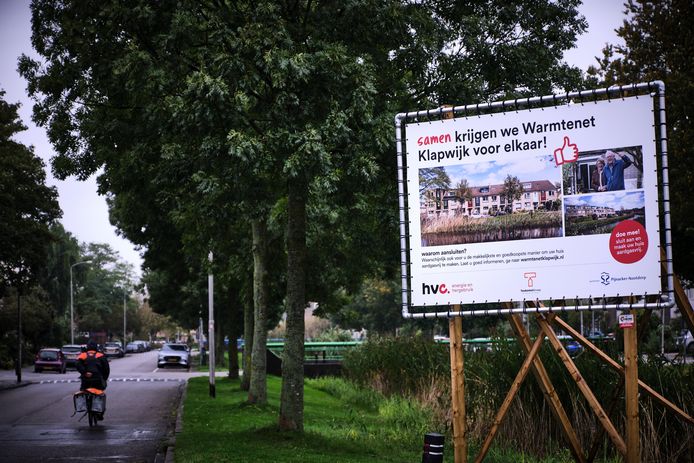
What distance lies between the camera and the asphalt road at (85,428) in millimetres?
15492

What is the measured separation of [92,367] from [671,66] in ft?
55.3

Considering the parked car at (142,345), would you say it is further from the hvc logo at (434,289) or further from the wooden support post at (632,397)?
the wooden support post at (632,397)

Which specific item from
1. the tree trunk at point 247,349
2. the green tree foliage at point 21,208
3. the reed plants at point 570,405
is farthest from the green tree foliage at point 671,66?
the green tree foliage at point 21,208

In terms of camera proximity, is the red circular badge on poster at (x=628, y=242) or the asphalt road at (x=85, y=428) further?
the asphalt road at (x=85, y=428)

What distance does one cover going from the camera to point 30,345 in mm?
74938

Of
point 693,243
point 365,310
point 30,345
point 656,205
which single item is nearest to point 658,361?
point 656,205

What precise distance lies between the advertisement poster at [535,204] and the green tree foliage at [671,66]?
47.0ft

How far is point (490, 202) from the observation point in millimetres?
10867

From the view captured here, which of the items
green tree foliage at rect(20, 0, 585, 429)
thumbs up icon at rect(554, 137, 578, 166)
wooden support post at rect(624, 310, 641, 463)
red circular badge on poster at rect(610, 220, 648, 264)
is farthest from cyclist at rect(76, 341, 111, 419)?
red circular badge on poster at rect(610, 220, 648, 264)

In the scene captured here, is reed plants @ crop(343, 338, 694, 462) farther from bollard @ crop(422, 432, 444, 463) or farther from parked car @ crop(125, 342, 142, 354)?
parked car @ crop(125, 342, 142, 354)

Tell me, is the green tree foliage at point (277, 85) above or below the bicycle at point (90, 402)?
above

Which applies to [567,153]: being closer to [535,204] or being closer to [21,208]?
[535,204]

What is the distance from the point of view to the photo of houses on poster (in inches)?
419

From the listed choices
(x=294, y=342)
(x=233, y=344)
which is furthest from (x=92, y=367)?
(x=233, y=344)
